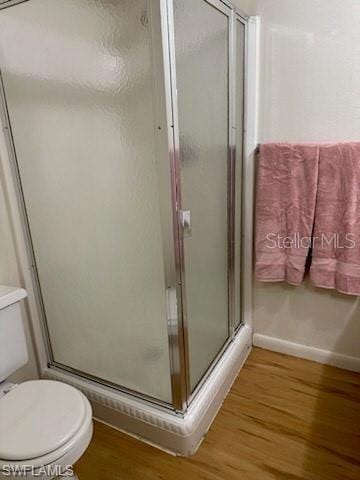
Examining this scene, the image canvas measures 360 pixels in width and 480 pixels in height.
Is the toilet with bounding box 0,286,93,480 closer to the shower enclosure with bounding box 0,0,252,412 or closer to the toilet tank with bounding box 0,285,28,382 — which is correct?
the toilet tank with bounding box 0,285,28,382

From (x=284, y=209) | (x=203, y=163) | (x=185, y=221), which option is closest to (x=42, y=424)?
(x=185, y=221)

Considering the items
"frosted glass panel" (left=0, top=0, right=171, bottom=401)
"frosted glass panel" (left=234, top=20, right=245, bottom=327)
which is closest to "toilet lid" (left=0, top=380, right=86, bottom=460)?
"frosted glass panel" (left=0, top=0, right=171, bottom=401)

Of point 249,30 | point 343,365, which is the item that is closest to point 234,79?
point 249,30

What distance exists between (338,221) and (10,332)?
5.04 ft

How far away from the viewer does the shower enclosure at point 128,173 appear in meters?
1.14

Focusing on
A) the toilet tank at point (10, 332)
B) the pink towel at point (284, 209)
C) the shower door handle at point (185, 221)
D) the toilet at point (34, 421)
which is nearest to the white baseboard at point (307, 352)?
the pink towel at point (284, 209)

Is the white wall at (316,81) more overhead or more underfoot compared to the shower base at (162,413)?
more overhead

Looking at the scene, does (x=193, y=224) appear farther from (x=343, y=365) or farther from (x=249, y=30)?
(x=343, y=365)

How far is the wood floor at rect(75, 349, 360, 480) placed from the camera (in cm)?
138

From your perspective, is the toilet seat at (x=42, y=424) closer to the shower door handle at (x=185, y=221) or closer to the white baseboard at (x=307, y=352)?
the shower door handle at (x=185, y=221)

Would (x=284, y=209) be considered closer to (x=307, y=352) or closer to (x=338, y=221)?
(x=338, y=221)

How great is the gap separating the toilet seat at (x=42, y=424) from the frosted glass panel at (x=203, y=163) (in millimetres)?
523

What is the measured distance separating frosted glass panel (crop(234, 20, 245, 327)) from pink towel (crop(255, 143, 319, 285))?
0.10 meters

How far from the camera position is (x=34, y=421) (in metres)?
1.13
